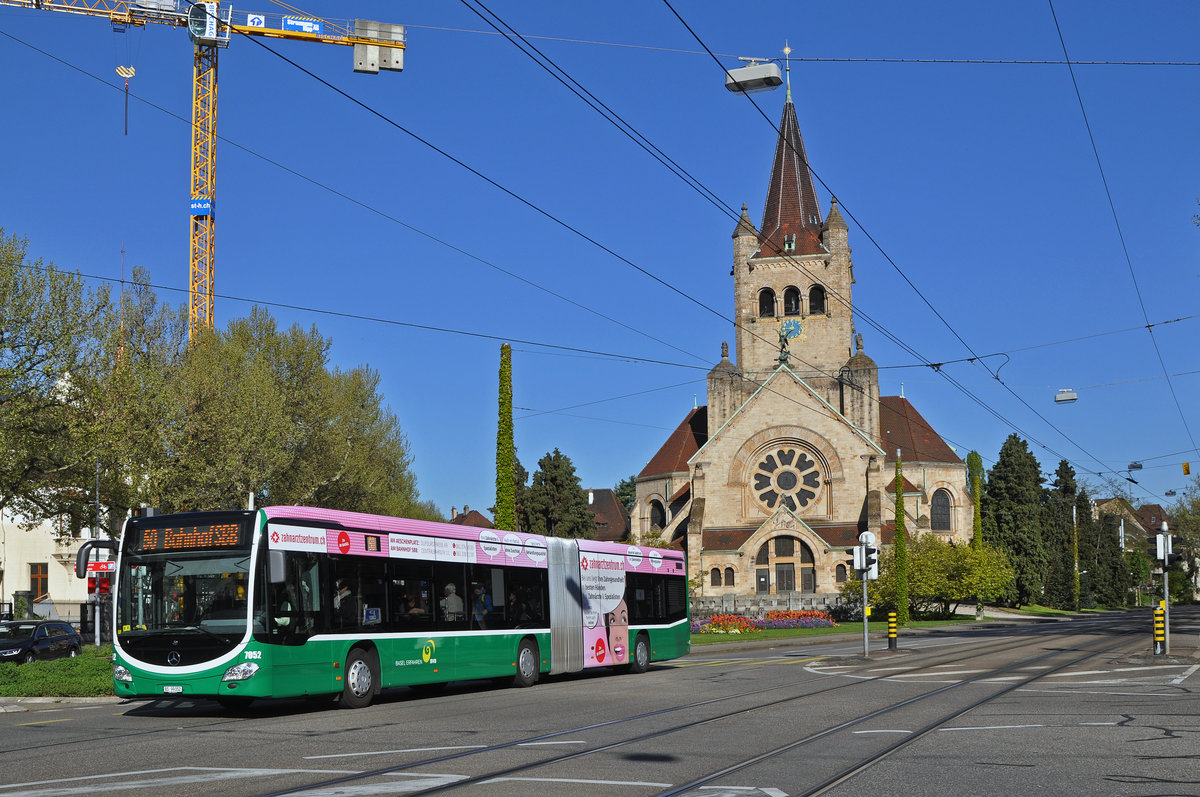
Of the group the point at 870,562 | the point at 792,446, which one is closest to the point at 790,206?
the point at 792,446

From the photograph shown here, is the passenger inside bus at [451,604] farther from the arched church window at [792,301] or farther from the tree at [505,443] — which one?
the arched church window at [792,301]

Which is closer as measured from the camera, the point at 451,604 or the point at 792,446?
the point at 451,604

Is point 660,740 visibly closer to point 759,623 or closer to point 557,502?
point 759,623

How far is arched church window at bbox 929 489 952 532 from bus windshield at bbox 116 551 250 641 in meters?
69.5

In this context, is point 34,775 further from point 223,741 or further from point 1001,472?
point 1001,472

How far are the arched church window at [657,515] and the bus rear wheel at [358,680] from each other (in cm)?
6656

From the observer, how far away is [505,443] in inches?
1387

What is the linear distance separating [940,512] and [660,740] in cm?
7202

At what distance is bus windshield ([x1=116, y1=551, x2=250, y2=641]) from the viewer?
51.1ft

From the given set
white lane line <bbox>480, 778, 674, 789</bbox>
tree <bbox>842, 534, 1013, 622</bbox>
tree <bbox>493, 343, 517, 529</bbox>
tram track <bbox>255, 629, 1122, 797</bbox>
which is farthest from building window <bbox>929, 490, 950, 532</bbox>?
white lane line <bbox>480, 778, 674, 789</bbox>

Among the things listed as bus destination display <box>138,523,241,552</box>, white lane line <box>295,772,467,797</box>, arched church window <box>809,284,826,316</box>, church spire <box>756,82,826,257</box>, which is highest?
church spire <box>756,82,826,257</box>

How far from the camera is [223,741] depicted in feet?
41.0

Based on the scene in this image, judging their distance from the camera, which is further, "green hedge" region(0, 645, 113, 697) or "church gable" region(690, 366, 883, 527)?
"church gable" region(690, 366, 883, 527)

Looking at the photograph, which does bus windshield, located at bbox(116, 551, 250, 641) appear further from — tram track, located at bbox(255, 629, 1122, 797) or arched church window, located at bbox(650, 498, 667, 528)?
→ arched church window, located at bbox(650, 498, 667, 528)
